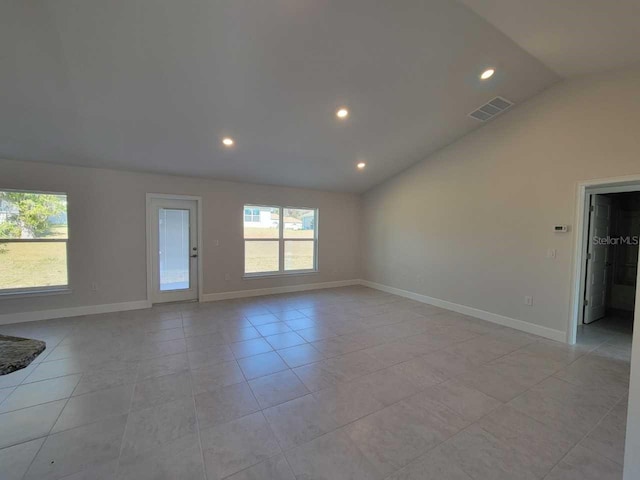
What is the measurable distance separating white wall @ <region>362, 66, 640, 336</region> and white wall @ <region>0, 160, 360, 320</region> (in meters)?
2.93

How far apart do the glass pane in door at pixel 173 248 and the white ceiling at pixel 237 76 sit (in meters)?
0.99

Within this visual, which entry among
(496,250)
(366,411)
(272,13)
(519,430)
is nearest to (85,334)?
(366,411)

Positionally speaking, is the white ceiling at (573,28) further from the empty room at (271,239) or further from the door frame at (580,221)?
the door frame at (580,221)

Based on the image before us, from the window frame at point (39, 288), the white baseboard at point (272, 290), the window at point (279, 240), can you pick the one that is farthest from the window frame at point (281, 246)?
the window frame at point (39, 288)

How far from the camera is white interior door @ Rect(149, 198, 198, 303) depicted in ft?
16.3

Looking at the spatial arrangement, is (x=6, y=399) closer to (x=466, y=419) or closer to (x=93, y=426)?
(x=93, y=426)

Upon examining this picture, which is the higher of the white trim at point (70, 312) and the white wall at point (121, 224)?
the white wall at point (121, 224)

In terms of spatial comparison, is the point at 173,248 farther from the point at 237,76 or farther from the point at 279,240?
the point at 237,76

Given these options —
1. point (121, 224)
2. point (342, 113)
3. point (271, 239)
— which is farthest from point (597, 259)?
point (121, 224)

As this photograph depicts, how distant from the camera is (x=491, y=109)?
390 centimetres

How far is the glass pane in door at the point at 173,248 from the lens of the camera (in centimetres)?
505

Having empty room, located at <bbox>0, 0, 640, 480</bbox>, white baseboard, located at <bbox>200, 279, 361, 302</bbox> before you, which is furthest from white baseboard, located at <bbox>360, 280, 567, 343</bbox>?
white baseboard, located at <bbox>200, 279, 361, 302</bbox>

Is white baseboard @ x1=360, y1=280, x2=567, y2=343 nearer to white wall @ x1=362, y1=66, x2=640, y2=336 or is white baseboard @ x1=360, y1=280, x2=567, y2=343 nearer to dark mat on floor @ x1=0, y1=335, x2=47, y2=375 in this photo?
white wall @ x1=362, y1=66, x2=640, y2=336

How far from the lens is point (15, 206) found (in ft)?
13.1
